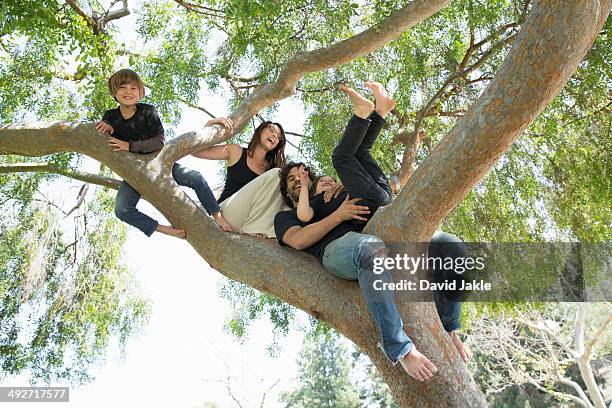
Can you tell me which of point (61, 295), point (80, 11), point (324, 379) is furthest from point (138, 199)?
point (324, 379)

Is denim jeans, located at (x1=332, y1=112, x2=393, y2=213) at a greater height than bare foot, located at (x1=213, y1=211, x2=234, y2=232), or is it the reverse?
bare foot, located at (x1=213, y1=211, x2=234, y2=232)

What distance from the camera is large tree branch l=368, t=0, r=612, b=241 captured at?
6.70 feet

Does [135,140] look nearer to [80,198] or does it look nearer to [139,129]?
[139,129]

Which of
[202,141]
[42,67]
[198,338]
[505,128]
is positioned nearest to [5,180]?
[42,67]

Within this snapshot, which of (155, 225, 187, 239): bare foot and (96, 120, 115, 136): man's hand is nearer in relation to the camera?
(155, 225, 187, 239): bare foot

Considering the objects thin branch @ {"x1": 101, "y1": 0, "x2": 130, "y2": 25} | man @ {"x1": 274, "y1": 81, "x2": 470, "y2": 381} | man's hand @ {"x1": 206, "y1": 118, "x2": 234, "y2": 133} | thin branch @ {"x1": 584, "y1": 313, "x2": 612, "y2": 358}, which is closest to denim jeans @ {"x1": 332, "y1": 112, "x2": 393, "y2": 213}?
man @ {"x1": 274, "y1": 81, "x2": 470, "y2": 381}

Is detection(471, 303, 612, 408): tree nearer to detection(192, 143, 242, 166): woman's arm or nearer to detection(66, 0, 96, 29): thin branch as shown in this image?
detection(192, 143, 242, 166): woman's arm

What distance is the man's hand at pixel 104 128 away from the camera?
3.16 metres

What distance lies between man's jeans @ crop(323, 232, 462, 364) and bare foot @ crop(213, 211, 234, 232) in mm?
763

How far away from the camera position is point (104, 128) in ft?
10.4

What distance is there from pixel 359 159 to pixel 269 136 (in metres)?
1.08

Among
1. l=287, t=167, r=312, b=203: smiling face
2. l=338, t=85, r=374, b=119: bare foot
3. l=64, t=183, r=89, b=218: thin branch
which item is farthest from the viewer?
l=64, t=183, r=89, b=218: thin branch

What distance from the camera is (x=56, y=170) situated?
4.70m

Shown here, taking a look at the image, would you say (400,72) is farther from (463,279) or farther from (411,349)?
(411,349)
